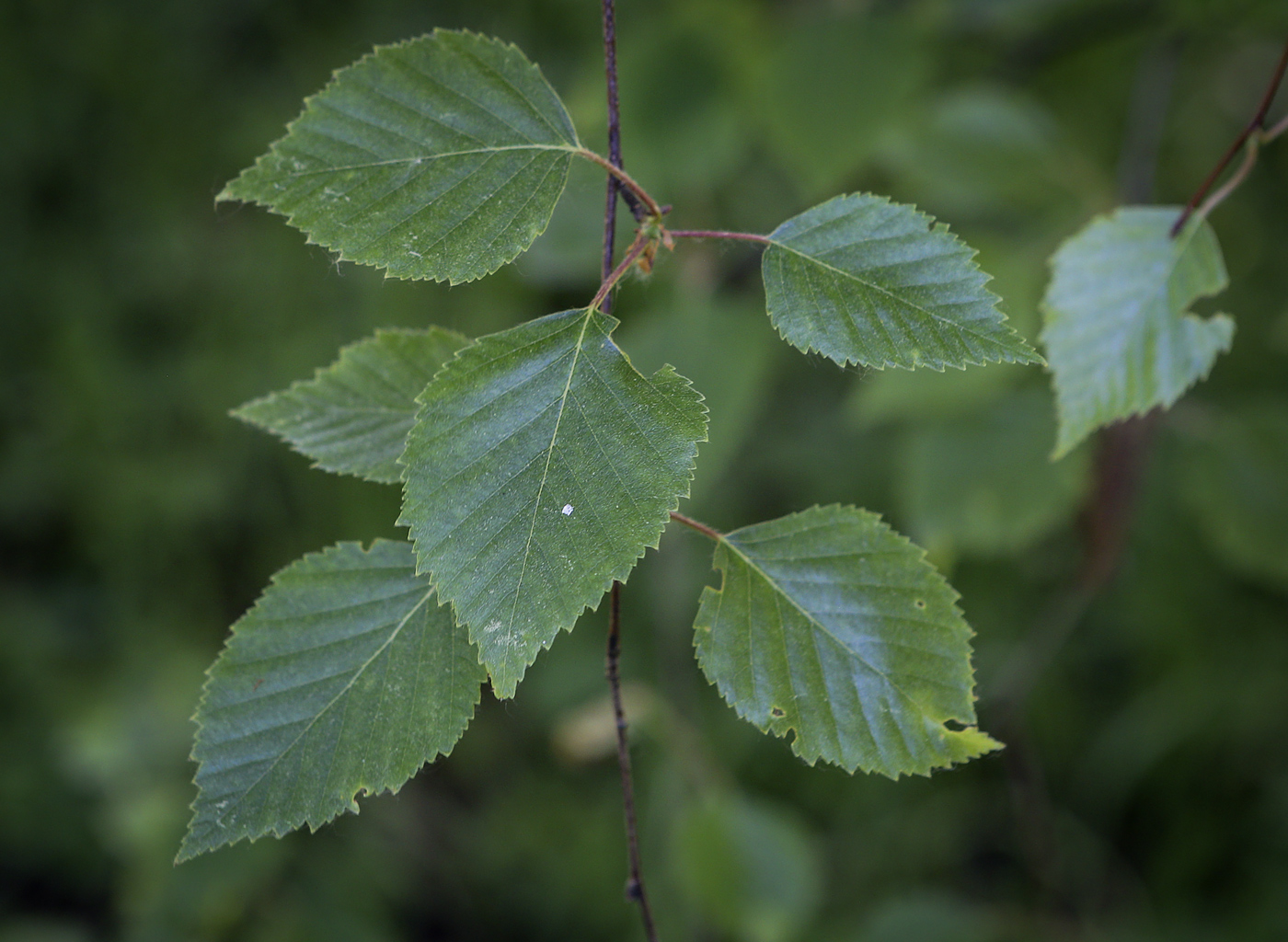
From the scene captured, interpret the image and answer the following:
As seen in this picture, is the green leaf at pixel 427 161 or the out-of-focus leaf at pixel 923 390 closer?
the green leaf at pixel 427 161

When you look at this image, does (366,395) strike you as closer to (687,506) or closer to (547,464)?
(547,464)

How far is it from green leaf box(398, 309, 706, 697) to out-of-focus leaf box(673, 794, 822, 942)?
1.00 meters

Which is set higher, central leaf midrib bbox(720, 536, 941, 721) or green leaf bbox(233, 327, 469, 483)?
green leaf bbox(233, 327, 469, 483)

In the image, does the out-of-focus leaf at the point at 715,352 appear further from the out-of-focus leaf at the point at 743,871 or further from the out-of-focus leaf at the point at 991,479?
the out-of-focus leaf at the point at 743,871

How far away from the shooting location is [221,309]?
79.7 inches

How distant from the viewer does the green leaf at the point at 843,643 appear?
0.53 meters

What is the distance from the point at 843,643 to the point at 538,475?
0.21 meters

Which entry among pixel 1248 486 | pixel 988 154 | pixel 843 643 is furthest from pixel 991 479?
pixel 843 643

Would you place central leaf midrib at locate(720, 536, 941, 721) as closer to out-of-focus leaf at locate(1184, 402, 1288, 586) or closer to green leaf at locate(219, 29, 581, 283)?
green leaf at locate(219, 29, 581, 283)

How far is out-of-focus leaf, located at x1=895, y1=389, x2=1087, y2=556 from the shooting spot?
1.31 m

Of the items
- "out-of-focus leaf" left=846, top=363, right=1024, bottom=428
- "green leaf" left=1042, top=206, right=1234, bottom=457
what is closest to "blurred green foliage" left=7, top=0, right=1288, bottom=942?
"out-of-focus leaf" left=846, top=363, right=1024, bottom=428

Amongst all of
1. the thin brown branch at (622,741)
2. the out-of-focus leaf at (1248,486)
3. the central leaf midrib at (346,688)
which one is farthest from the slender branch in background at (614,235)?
the out-of-focus leaf at (1248,486)

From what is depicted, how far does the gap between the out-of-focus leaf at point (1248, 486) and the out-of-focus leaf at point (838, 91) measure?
688mm

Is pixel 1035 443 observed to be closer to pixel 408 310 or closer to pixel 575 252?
pixel 575 252
